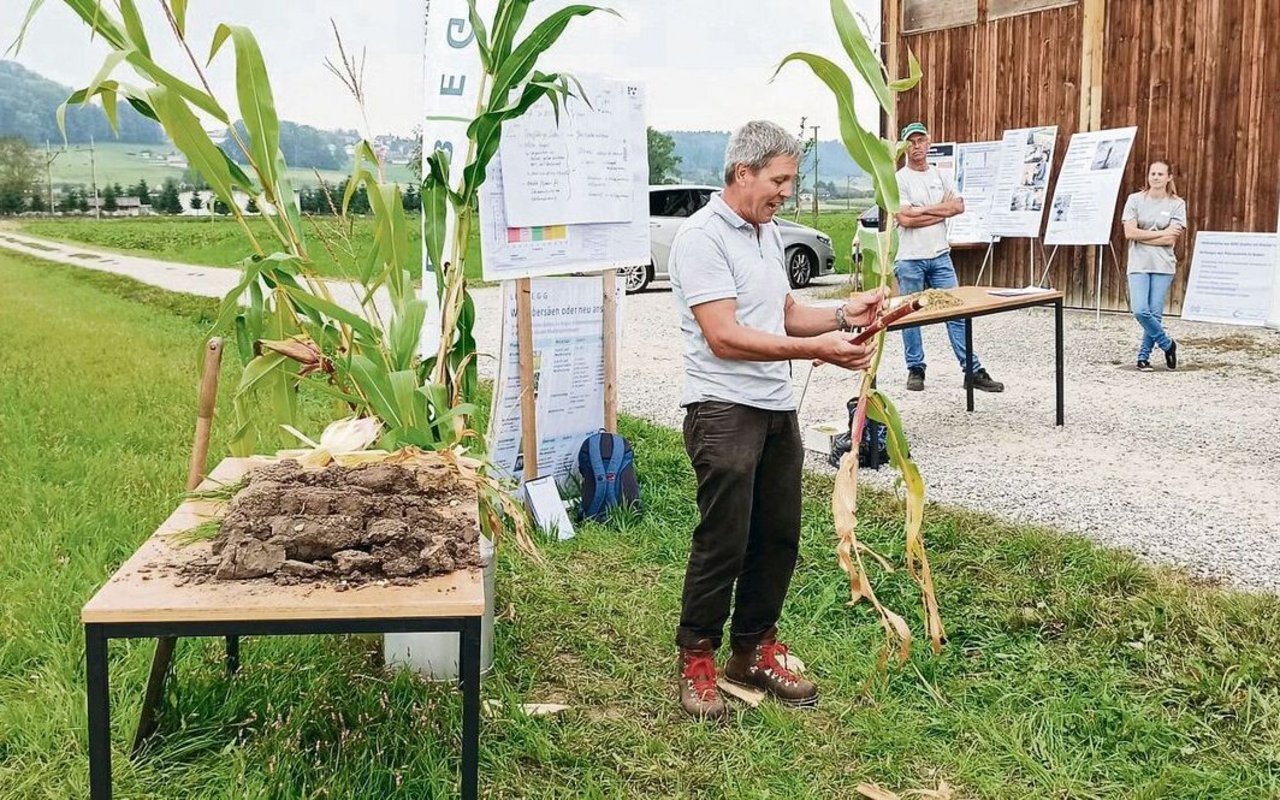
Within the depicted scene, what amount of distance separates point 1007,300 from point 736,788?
4.35 meters

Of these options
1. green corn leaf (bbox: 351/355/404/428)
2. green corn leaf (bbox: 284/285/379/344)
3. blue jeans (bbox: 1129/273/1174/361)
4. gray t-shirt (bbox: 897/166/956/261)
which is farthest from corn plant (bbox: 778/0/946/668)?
blue jeans (bbox: 1129/273/1174/361)

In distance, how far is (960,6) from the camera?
43.6 feet

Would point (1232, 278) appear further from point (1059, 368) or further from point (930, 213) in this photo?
point (1059, 368)

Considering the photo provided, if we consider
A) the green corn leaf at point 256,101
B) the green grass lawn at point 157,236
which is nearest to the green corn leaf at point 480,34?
the green corn leaf at point 256,101

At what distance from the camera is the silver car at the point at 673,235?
53.6ft

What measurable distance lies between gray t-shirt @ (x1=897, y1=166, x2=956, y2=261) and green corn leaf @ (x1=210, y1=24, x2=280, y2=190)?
17.0ft

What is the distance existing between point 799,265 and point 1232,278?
731cm

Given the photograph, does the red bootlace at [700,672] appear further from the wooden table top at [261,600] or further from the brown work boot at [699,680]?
the wooden table top at [261,600]

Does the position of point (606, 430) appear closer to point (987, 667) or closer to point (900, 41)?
point (987, 667)

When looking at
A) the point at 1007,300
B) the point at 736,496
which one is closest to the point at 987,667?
the point at 736,496

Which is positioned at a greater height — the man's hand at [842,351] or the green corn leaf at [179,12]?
the green corn leaf at [179,12]

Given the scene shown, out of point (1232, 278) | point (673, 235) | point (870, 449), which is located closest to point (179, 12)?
point (870, 449)

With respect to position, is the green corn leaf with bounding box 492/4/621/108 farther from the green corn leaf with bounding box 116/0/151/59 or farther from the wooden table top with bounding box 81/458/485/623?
the wooden table top with bounding box 81/458/485/623

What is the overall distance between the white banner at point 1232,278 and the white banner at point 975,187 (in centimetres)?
245
